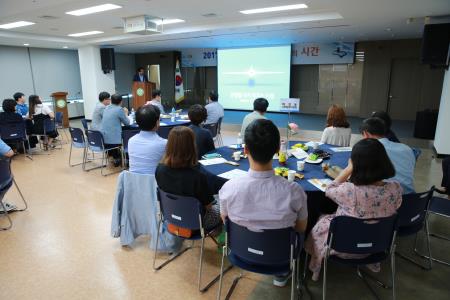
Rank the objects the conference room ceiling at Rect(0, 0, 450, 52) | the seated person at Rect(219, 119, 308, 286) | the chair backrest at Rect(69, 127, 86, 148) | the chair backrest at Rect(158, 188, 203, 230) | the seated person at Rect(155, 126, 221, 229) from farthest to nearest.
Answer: the chair backrest at Rect(69, 127, 86, 148)
the conference room ceiling at Rect(0, 0, 450, 52)
the seated person at Rect(155, 126, 221, 229)
the chair backrest at Rect(158, 188, 203, 230)
the seated person at Rect(219, 119, 308, 286)

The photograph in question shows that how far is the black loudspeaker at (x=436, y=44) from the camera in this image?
5.70 meters

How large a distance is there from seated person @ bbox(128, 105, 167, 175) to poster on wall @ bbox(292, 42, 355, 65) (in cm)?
937

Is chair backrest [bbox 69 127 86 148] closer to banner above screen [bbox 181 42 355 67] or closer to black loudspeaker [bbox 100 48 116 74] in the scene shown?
black loudspeaker [bbox 100 48 116 74]

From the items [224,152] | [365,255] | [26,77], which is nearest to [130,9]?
[224,152]

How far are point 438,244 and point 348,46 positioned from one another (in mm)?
8831

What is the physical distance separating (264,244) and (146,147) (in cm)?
155

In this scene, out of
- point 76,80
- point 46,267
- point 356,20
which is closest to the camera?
point 46,267

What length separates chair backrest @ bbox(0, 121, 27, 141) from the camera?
5.97m

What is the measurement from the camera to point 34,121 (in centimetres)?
670

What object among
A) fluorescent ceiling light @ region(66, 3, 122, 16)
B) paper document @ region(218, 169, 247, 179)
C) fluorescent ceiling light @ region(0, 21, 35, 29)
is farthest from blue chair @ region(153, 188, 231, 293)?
fluorescent ceiling light @ region(0, 21, 35, 29)

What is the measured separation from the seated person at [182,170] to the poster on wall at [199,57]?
1144cm

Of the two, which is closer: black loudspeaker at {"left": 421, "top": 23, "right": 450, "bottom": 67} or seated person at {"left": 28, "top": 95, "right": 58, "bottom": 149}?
black loudspeaker at {"left": 421, "top": 23, "right": 450, "bottom": 67}

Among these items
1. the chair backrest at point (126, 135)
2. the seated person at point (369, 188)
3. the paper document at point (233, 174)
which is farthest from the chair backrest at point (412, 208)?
the chair backrest at point (126, 135)

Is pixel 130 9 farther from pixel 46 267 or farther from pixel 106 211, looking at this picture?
pixel 46 267
